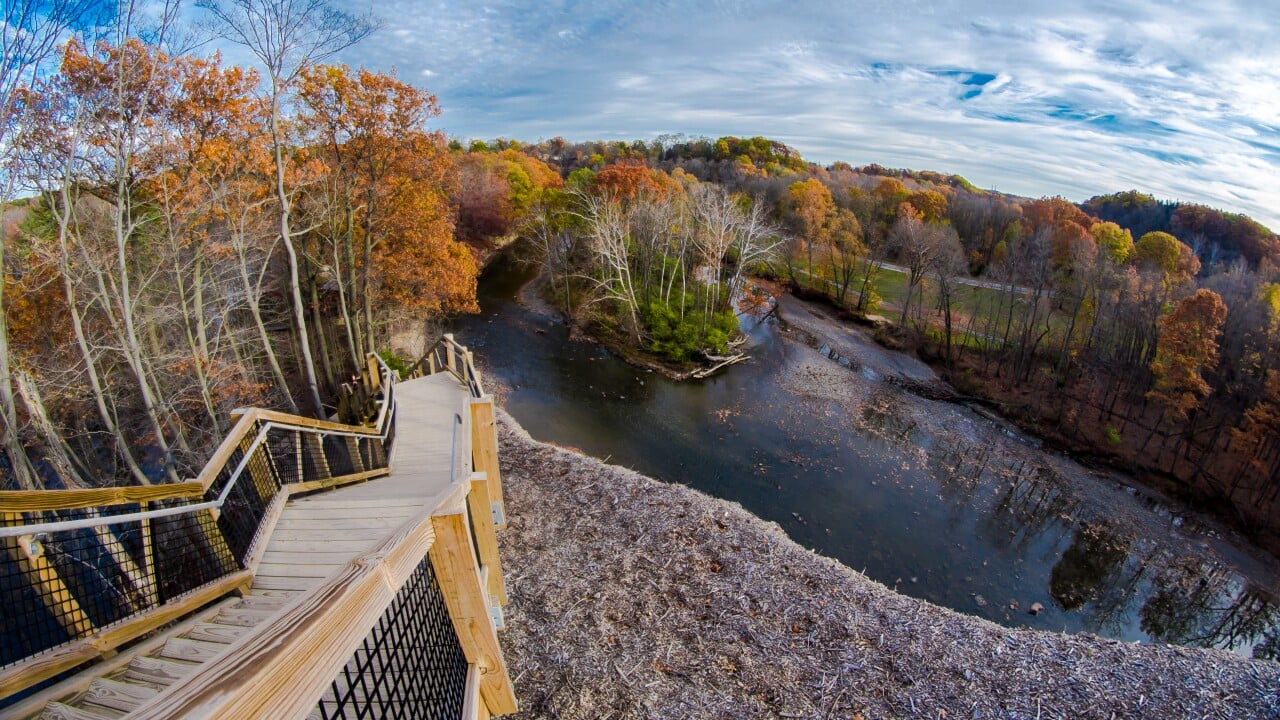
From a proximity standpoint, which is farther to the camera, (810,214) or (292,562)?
(810,214)

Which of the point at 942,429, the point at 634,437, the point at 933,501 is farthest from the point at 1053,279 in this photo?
the point at 634,437

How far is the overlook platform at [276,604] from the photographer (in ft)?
3.97

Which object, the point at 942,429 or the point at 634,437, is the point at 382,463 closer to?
the point at 634,437

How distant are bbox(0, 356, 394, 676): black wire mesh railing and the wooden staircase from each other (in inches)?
9.0

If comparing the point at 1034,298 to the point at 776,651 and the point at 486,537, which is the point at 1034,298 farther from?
the point at 486,537

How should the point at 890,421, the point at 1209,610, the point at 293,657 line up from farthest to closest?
the point at 890,421
the point at 1209,610
the point at 293,657

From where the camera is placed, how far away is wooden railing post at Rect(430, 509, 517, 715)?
2883 mm

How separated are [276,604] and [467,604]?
2150 millimetres

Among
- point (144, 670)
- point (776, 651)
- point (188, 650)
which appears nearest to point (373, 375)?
point (776, 651)

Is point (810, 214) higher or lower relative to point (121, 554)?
higher

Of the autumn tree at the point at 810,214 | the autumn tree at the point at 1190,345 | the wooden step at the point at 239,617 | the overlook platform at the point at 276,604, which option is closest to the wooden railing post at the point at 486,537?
the overlook platform at the point at 276,604

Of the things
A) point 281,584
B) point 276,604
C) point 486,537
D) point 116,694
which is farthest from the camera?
point 486,537

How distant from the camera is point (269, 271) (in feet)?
61.2

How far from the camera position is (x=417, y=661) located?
296 cm
